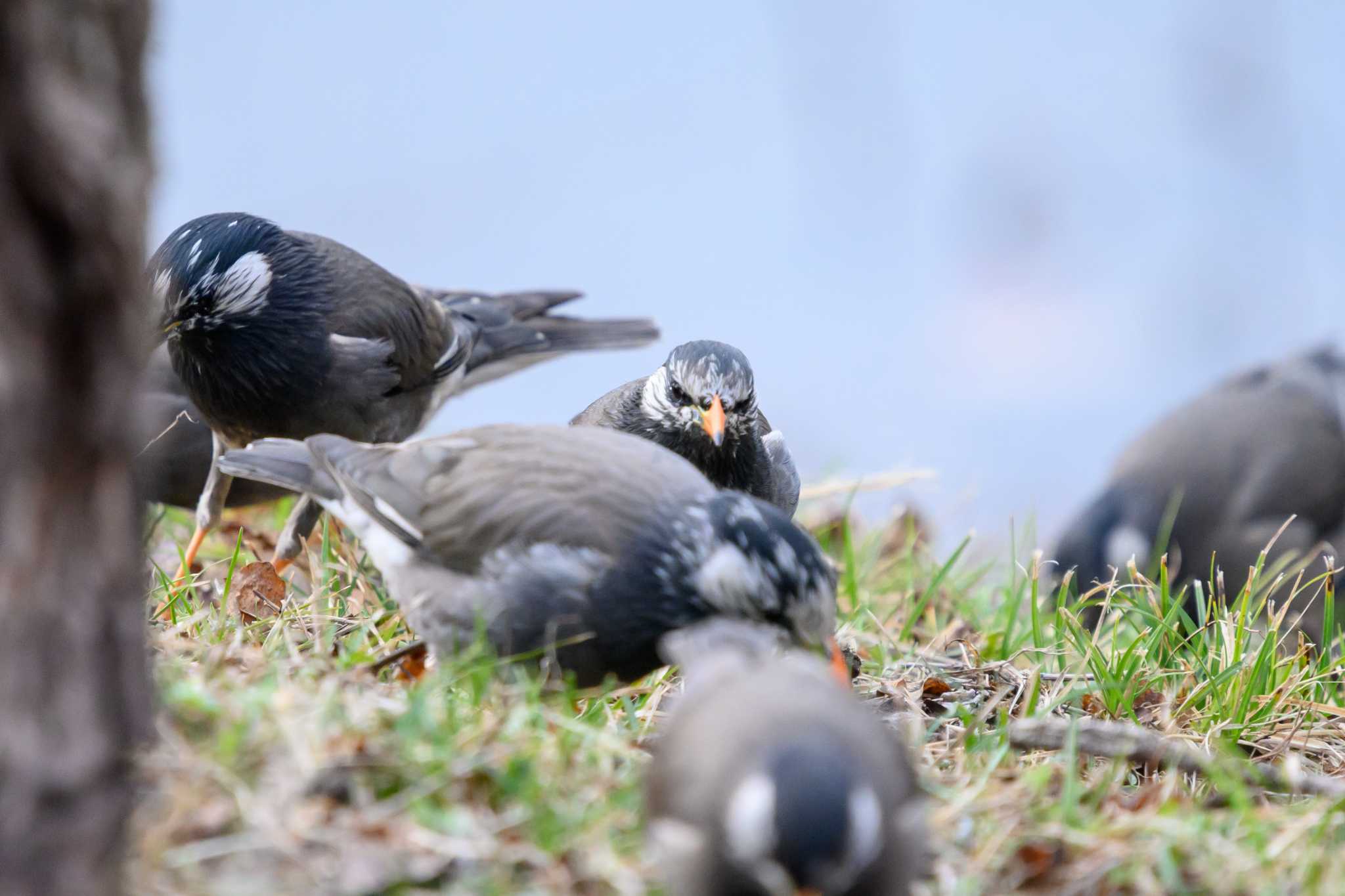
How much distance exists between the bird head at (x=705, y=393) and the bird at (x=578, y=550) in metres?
0.88

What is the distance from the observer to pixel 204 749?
8.82 feet

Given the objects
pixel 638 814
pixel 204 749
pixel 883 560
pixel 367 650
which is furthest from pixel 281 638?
pixel 883 560

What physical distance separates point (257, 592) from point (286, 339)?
4.07ft

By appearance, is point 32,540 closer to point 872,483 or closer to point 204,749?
point 204,749

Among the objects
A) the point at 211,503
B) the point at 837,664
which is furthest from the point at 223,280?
the point at 837,664

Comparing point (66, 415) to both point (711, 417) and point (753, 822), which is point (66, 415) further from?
point (711, 417)

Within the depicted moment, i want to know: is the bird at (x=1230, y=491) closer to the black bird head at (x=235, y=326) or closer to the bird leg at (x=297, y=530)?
the bird leg at (x=297, y=530)

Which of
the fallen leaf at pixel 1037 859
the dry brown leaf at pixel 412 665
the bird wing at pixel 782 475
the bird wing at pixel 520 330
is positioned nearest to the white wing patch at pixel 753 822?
the fallen leaf at pixel 1037 859

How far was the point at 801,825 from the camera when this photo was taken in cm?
242

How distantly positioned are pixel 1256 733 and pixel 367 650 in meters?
2.71

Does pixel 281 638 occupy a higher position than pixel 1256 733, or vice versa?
pixel 281 638

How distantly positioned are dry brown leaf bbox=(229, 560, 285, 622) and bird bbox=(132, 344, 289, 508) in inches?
51.7

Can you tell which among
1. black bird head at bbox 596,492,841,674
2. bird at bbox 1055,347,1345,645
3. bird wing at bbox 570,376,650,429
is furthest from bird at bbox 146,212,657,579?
bird at bbox 1055,347,1345,645

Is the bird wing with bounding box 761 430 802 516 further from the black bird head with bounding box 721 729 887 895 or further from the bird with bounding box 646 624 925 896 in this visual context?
the black bird head with bounding box 721 729 887 895
